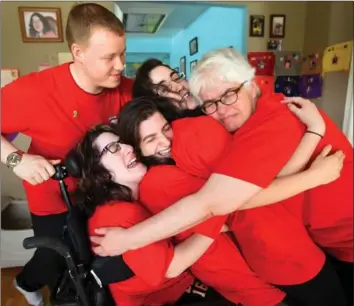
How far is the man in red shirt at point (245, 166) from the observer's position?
0.58 meters

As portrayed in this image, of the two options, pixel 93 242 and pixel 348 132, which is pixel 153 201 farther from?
pixel 348 132

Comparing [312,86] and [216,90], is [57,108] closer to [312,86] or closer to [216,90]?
[216,90]

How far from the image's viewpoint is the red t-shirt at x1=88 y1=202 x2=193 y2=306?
0.68 metres

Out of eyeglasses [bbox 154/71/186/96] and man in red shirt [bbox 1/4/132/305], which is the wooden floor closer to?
man in red shirt [bbox 1/4/132/305]

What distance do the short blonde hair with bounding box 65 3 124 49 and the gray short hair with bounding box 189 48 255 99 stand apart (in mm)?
223

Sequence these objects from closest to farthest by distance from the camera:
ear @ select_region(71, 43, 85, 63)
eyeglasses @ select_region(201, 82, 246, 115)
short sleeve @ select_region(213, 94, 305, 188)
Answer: short sleeve @ select_region(213, 94, 305, 188) < eyeglasses @ select_region(201, 82, 246, 115) < ear @ select_region(71, 43, 85, 63)

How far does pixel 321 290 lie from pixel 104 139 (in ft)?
1.95

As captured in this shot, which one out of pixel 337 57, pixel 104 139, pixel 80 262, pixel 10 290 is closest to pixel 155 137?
pixel 104 139

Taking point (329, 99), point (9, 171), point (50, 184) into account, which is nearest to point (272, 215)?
point (329, 99)

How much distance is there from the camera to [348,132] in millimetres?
815

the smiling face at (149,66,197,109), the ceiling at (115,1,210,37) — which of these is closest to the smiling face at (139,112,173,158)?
the smiling face at (149,66,197,109)

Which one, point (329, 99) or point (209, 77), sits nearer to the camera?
point (209, 77)

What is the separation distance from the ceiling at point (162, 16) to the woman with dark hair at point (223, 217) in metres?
0.26

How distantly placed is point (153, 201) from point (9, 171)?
0.47 metres
